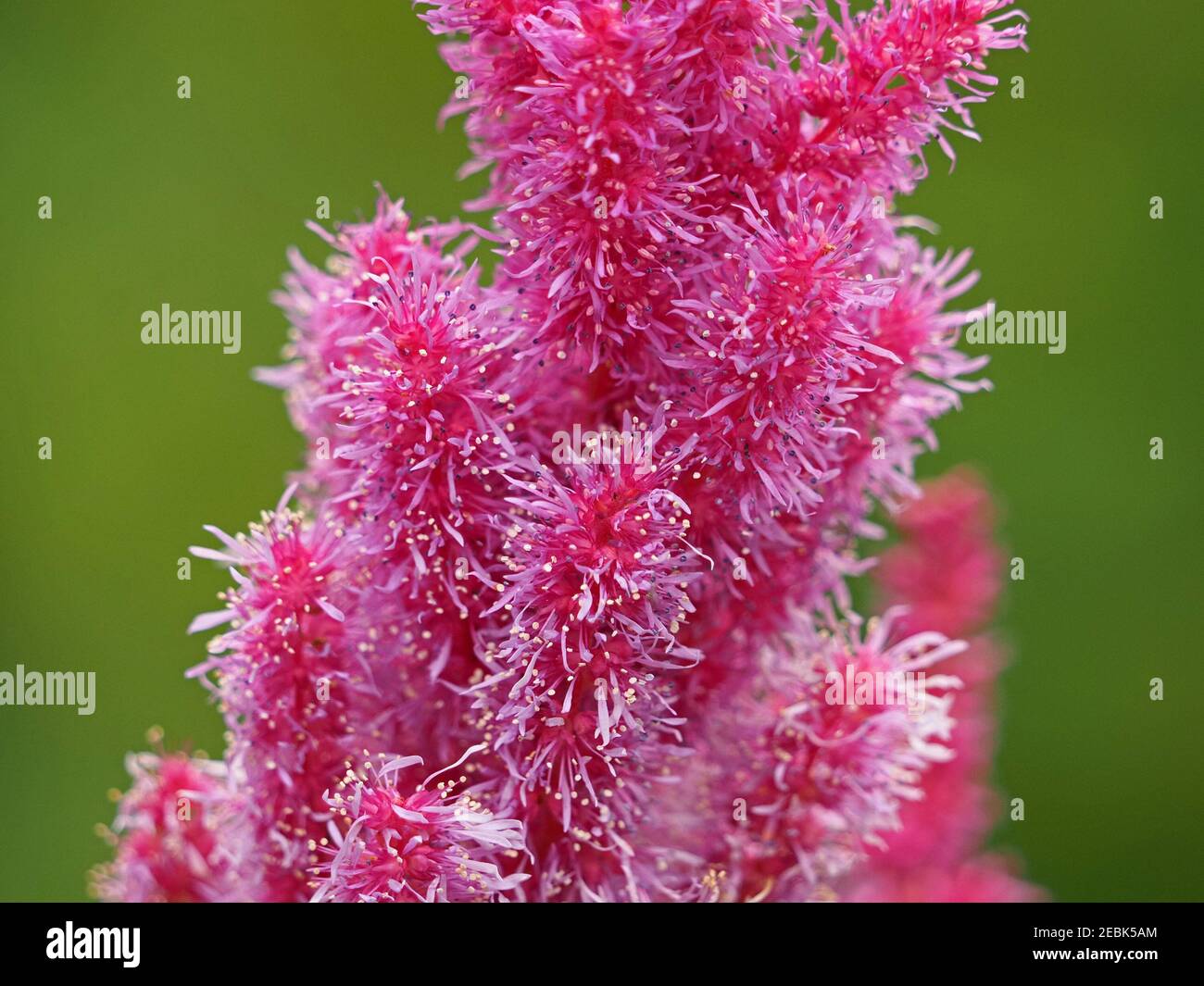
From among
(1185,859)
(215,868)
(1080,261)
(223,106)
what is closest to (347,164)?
(223,106)

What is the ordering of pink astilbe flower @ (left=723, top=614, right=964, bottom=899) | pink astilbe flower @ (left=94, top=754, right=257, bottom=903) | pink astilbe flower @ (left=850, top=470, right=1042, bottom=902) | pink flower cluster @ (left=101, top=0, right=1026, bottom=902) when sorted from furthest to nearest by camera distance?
1. pink astilbe flower @ (left=850, top=470, right=1042, bottom=902)
2. pink astilbe flower @ (left=94, top=754, right=257, bottom=903)
3. pink astilbe flower @ (left=723, top=614, right=964, bottom=899)
4. pink flower cluster @ (left=101, top=0, right=1026, bottom=902)

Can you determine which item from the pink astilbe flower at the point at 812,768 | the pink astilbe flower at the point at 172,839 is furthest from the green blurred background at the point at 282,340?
the pink astilbe flower at the point at 812,768

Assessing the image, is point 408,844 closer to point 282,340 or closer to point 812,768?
point 812,768

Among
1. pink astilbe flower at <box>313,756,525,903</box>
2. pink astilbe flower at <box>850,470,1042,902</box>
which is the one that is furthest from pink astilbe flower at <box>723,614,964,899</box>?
pink astilbe flower at <box>850,470,1042,902</box>

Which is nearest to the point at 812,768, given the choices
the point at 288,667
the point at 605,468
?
the point at 605,468

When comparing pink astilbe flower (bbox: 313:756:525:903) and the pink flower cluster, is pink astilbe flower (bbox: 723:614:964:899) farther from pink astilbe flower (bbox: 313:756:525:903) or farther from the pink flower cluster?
pink astilbe flower (bbox: 313:756:525:903)

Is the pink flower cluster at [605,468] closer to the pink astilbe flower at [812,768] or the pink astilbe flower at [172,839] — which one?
the pink astilbe flower at [812,768]

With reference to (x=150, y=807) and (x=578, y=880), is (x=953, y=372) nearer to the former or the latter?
(x=578, y=880)
